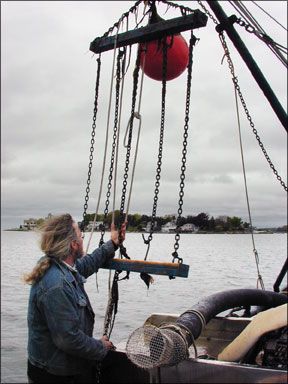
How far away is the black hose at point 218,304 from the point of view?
15.8ft

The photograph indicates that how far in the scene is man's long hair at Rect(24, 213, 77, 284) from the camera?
395 centimetres

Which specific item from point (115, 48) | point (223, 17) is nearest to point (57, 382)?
point (115, 48)

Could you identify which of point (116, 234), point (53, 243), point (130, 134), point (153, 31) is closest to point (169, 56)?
point (153, 31)

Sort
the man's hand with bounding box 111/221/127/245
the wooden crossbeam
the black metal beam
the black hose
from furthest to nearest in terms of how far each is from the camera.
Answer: the black metal beam
the man's hand with bounding box 111/221/127/245
the black hose
the wooden crossbeam

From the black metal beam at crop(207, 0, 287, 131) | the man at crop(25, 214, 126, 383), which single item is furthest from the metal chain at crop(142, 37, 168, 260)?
the black metal beam at crop(207, 0, 287, 131)

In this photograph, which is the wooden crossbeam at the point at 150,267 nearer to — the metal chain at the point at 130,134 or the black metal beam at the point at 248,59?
the metal chain at the point at 130,134

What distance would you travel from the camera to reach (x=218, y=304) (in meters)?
6.12

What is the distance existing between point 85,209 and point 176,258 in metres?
1.61

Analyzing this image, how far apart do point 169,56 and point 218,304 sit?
317 centimetres

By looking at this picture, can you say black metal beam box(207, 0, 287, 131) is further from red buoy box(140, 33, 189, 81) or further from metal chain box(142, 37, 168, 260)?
metal chain box(142, 37, 168, 260)

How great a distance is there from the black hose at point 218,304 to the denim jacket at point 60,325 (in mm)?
1005

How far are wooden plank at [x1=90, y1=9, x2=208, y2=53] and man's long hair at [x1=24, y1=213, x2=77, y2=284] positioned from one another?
277 cm

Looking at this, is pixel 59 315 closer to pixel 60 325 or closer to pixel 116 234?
pixel 60 325

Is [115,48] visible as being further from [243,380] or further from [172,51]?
[243,380]
